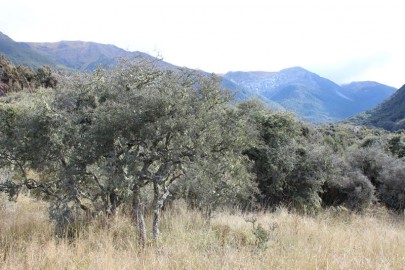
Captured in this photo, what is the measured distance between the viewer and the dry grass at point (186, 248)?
3.59m

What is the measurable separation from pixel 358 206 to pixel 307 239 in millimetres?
8437

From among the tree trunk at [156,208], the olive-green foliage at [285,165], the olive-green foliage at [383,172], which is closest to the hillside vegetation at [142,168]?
the tree trunk at [156,208]

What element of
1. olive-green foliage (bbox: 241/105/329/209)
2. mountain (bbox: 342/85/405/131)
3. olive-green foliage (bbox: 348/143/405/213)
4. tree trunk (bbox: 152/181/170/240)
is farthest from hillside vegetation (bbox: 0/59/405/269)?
mountain (bbox: 342/85/405/131)

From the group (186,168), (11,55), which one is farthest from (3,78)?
(11,55)

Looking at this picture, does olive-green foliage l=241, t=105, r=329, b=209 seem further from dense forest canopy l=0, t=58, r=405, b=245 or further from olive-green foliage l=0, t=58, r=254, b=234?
olive-green foliage l=0, t=58, r=254, b=234

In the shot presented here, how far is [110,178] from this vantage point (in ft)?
14.3

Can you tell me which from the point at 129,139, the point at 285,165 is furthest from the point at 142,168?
the point at 285,165

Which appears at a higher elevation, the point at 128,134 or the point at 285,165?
the point at 128,134

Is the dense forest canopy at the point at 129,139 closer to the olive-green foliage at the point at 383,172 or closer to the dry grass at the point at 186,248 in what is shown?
the dry grass at the point at 186,248

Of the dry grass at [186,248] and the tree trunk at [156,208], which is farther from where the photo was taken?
the tree trunk at [156,208]

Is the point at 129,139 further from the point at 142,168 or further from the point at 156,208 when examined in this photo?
the point at 156,208

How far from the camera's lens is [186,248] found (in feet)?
13.7

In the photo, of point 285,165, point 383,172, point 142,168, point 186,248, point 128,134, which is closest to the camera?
point 186,248

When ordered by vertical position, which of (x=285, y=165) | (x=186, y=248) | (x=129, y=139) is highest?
(x=129, y=139)
